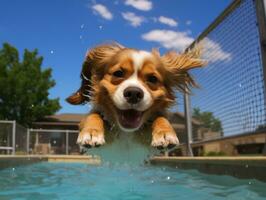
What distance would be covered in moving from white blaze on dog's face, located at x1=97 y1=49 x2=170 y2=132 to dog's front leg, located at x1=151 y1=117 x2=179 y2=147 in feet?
0.73

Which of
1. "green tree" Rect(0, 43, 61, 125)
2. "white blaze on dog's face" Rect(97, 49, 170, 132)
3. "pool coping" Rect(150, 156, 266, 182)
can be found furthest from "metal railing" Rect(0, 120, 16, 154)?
"green tree" Rect(0, 43, 61, 125)

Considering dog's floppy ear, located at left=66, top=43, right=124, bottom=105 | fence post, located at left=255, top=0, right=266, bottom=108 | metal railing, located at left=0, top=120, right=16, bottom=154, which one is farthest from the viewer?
metal railing, located at left=0, top=120, right=16, bottom=154

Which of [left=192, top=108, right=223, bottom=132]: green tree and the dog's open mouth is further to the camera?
[left=192, top=108, right=223, bottom=132]: green tree

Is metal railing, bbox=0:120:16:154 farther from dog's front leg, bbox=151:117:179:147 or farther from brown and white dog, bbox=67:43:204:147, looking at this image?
dog's front leg, bbox=151:117:179:147

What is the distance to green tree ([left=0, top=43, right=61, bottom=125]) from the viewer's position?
29.2 metres

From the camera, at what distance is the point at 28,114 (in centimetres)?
2955

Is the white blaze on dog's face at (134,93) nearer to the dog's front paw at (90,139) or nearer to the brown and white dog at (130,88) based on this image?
the brown and white dog at (130,88)

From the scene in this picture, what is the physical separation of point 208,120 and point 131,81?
582cm

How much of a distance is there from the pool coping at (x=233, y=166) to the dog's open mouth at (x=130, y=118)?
33.8 inches

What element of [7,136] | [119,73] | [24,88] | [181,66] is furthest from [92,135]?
[24,88]

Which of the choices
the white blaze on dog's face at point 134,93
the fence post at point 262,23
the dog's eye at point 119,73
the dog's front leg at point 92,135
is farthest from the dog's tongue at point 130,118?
the fence post at point 262,23

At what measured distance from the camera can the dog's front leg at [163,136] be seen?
3.62 metres

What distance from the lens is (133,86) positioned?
3.85 m

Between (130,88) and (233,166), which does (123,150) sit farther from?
(233,166)
